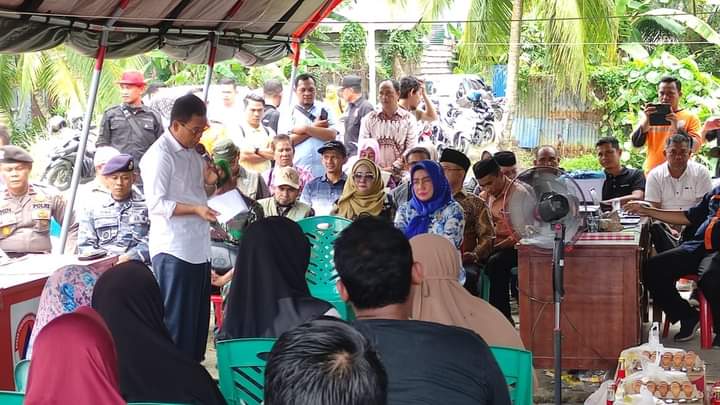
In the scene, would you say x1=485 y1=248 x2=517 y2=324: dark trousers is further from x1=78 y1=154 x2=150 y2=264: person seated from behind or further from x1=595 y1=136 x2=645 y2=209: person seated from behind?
x1=78 y1=154 x2=150 y2=264: person seated from behind

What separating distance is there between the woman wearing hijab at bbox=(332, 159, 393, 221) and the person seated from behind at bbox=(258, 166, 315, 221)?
0.29 m

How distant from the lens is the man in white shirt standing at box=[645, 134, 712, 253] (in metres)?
8.18

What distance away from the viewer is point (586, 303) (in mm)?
6270

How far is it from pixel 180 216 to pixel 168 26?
296 centimetres

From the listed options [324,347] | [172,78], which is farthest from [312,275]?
[172,78]

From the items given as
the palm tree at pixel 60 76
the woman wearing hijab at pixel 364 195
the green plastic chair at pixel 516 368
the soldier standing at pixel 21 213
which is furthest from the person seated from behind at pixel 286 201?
the palm tree at pixel 60 76

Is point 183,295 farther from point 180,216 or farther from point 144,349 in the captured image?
point 144,349

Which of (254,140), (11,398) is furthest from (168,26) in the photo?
(11,398)

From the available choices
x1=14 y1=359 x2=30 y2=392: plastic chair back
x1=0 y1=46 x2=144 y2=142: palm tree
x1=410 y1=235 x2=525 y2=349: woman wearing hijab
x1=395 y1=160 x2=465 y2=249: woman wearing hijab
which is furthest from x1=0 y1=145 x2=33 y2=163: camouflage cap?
x1=0 y1=46 x2=144 y2=142: palm tree

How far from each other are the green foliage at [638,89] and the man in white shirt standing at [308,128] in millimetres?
10072

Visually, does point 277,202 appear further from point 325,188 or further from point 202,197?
point 202,197

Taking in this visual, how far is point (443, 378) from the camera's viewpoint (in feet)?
8.25

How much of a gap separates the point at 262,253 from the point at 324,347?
2705 millimetres

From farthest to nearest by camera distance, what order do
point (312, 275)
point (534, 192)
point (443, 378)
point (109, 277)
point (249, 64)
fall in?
point (249, 64) < point (312, 275) < point (534, 192) < point (109, 277) < point (443, 378)
